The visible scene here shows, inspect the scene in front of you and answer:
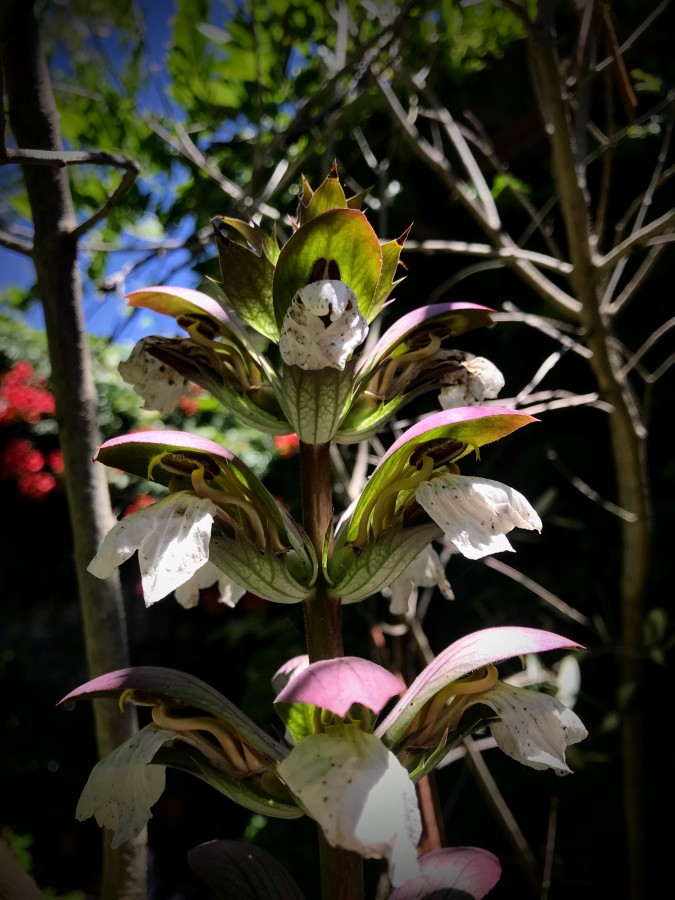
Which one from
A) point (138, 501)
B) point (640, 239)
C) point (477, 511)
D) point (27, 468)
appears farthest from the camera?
point (27, 468)

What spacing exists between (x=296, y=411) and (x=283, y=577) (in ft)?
0.48

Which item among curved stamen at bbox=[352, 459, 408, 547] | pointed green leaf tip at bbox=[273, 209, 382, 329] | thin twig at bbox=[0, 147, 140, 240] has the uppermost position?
thin twig at bbox=[0, 147, 140, 240]

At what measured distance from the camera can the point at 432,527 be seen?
606mm

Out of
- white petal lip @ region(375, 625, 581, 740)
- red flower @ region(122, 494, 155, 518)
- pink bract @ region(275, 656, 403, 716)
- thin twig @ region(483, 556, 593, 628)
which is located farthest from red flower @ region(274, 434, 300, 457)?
pink bract @ region(275, 656, 403, 716)

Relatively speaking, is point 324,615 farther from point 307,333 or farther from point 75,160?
point 75,160

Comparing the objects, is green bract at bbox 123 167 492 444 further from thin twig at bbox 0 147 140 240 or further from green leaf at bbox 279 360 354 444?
thin twig at bbox 0 147 140 240

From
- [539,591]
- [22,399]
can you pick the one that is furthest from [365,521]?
[22,399]

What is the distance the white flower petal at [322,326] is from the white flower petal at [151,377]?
0.65 feet

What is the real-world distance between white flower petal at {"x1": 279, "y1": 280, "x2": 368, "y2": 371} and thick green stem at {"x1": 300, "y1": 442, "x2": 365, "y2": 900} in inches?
5.3

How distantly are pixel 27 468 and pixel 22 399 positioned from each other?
34 cm

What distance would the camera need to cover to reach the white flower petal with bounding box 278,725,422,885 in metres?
0.44

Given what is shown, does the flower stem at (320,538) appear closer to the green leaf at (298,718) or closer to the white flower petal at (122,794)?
the green leaf at (298,718)

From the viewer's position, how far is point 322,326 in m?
0.54

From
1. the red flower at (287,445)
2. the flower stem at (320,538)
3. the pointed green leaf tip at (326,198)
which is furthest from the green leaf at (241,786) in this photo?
the red flower at (287,445)
